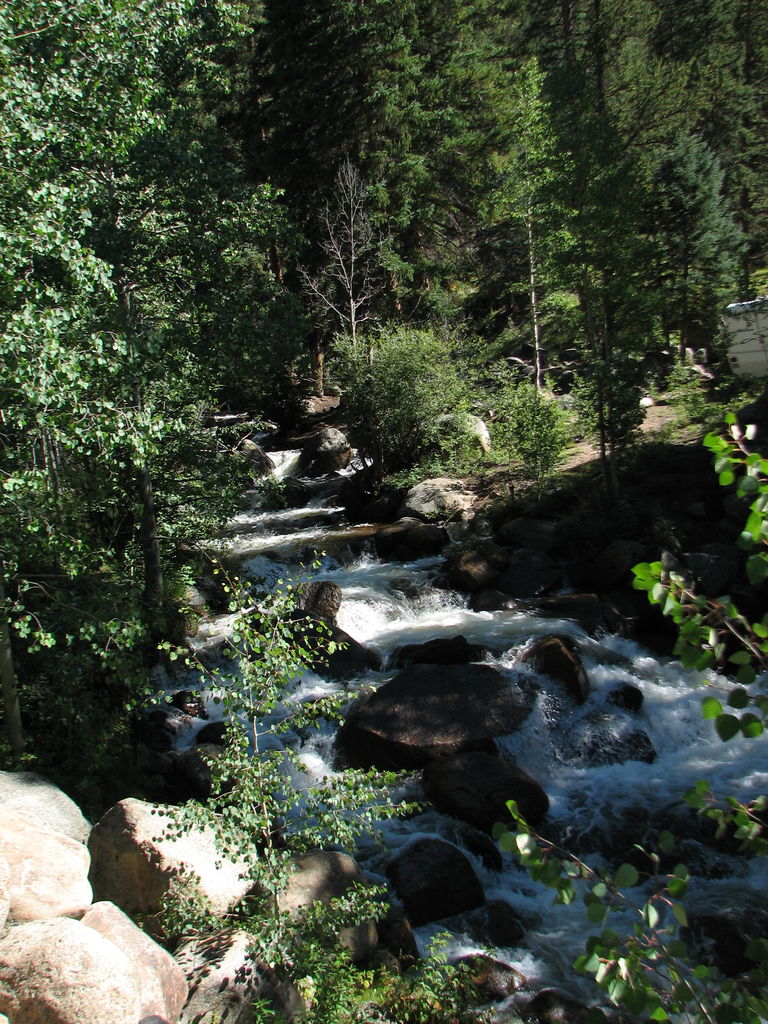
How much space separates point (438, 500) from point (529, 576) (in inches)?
165

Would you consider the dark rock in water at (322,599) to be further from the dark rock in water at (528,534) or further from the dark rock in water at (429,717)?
the dark rock in water at (528,534)

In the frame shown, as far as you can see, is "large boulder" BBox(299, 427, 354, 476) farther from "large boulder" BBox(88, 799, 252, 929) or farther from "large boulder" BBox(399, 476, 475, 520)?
"large boulder" BBox(88, 799, 252, 929)

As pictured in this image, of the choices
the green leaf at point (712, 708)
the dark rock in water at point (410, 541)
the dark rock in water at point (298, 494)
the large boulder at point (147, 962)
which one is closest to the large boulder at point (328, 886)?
the large boulder at point (147, 962)

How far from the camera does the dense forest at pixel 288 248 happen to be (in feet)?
19.6

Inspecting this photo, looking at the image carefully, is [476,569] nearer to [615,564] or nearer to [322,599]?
[615,564]

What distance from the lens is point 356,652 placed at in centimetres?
1055

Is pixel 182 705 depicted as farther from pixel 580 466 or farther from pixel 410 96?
pixel 410 96

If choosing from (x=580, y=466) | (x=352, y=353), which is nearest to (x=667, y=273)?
(x=580, y=466)

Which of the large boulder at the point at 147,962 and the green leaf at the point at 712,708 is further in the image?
the large boulder at the point at 147,962

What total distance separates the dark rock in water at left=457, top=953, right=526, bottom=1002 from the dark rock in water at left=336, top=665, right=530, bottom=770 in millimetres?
2463

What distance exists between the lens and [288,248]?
10.4 meters

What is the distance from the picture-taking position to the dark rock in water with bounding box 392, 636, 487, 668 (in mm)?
9945

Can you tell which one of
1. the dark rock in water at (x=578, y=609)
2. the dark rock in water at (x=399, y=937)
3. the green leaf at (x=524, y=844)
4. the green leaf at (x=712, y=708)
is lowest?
the dark rock in water at (x=399, y=937)

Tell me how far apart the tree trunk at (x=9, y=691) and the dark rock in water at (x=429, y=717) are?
3.49 m
